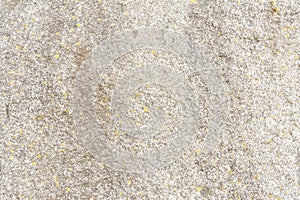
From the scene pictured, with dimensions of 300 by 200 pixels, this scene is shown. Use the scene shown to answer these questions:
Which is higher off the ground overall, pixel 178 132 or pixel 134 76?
pixel 134 76

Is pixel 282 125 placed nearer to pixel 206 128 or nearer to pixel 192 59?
pixel 206 128

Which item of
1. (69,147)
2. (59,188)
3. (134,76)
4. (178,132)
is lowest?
(59,188)

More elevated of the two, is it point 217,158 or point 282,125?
point 282,125

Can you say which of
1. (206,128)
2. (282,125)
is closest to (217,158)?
(206,128)

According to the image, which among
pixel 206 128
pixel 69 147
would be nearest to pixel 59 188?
pixel 69 147

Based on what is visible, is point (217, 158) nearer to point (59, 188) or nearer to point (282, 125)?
point (282, 125)

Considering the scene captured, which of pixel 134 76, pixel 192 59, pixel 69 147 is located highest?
pixel 192 59
